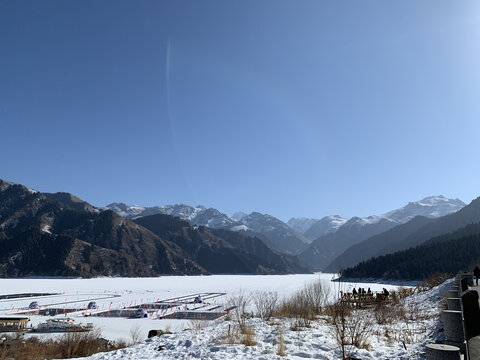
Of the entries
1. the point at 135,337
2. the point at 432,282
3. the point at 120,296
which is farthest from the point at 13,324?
the point at 120,296

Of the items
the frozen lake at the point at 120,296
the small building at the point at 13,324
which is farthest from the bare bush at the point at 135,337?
the small building at the point at 13,324

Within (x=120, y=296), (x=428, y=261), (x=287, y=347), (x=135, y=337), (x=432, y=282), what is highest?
(x=287, y=347)

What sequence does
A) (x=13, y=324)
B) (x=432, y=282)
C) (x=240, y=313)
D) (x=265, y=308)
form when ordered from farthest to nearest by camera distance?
(x=432, y=282), (x=13, y=324), (x=240, y=313), (x=265, y=308)

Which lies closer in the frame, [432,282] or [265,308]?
[265,308]

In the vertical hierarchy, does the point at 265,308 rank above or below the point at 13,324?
above

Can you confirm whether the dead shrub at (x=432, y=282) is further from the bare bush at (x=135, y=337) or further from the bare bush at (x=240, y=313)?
the bare bush at (x=135, y=337)

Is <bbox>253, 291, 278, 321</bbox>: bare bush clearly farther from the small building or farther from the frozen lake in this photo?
the small building

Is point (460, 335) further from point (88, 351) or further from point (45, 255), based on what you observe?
point (45, 255)

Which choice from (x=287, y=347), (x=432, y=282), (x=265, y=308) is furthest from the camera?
(x=432, y=282)

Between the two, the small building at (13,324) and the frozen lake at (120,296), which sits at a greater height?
the small building at (13,324)

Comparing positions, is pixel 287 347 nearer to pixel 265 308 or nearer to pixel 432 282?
pixel 265 308

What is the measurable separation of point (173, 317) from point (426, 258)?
4659 inches

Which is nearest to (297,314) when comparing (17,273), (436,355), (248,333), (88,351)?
(248,333)

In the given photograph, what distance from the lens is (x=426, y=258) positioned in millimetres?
127250
